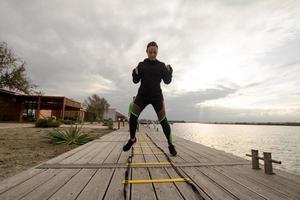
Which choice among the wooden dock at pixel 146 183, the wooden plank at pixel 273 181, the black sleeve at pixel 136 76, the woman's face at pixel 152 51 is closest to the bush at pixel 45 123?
the wooden dock at pixel 146 183

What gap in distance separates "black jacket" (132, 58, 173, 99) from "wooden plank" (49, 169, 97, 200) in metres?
1.73

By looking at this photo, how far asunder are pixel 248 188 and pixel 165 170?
110 centimetres

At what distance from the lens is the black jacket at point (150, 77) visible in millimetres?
3697

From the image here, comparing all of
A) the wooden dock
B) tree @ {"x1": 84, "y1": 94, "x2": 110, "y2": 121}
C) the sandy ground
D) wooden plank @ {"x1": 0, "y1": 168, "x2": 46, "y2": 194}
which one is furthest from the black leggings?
tree @ {"x1": 84, "y1": 94, "x2": 110, "y2": 121}

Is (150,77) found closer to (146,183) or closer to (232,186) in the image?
(146,183)

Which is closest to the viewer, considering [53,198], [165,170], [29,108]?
[53,198]

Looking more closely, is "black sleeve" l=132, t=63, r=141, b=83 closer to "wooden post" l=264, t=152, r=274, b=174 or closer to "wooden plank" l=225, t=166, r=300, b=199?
"wooden plank" l=225, t=166, r=300, b=199

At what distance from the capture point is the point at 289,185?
2.28 meters

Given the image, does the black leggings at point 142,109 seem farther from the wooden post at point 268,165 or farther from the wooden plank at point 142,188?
the wooden post at point 268,165

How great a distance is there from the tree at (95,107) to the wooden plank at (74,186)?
54.2 meters

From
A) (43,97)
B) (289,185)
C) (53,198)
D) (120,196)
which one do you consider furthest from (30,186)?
(43,97)

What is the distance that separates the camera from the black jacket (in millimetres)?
3697

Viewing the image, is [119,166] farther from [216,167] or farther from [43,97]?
[43,97]

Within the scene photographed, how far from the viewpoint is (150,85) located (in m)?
3.70
